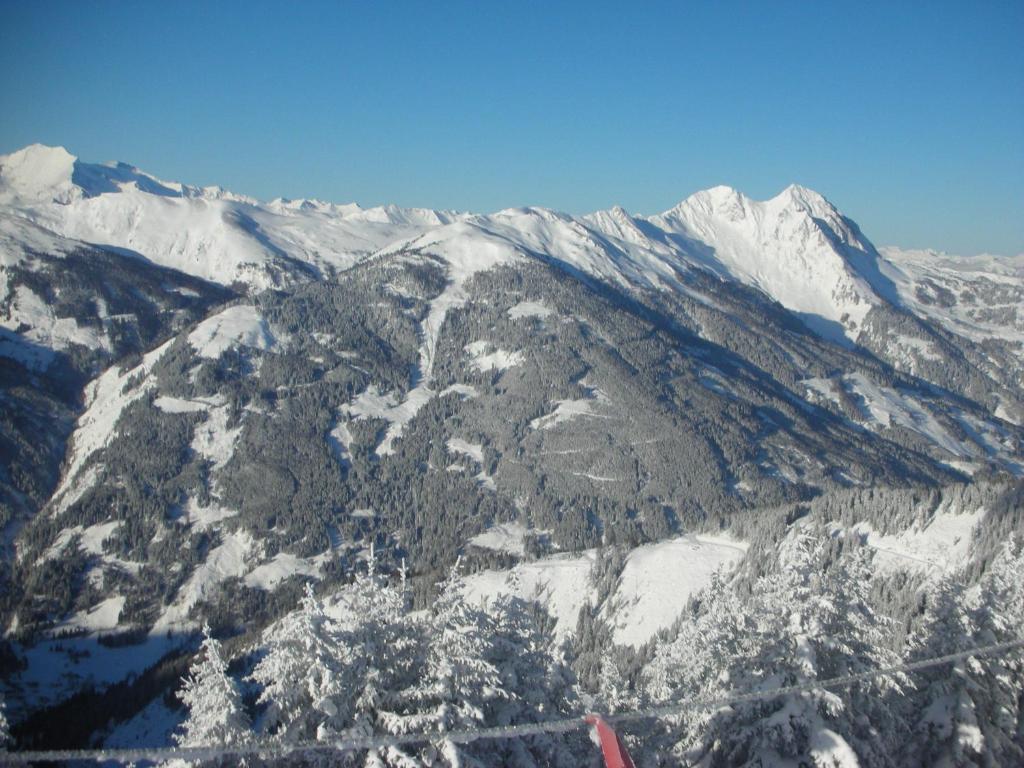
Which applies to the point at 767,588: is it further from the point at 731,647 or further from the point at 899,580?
the point at 899,580

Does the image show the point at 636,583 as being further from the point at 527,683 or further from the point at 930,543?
the point at 527,683

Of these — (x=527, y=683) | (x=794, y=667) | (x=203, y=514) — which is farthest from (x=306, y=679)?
(x=203, y=514)

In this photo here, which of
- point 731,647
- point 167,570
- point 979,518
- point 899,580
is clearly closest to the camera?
point 731,647

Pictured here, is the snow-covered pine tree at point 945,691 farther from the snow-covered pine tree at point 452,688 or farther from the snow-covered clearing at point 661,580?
the snow-covered clearing at point 661,580

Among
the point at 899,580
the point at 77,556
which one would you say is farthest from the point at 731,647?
the point at 77,556

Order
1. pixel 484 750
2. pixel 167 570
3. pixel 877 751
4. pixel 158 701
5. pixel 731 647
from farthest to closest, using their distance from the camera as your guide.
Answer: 1. pixel 167 570
2. pixel 158 701
3. pixel 731 647
4. pixel 877 751
5. pixel 484 750

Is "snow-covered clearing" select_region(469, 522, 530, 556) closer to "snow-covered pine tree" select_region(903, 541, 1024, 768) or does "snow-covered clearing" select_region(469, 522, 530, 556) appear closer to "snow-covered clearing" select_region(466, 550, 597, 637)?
"snow-covered clearing" select_region(466, 550, 597, 637)

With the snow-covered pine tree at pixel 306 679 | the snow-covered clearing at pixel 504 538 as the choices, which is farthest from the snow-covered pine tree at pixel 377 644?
the snow-covered clearing at pixel 504 538

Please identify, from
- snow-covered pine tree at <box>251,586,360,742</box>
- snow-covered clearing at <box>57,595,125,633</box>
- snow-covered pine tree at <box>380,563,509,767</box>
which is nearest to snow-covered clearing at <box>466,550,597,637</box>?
snow-covered clearing at <box>57,595,125,633</box>
